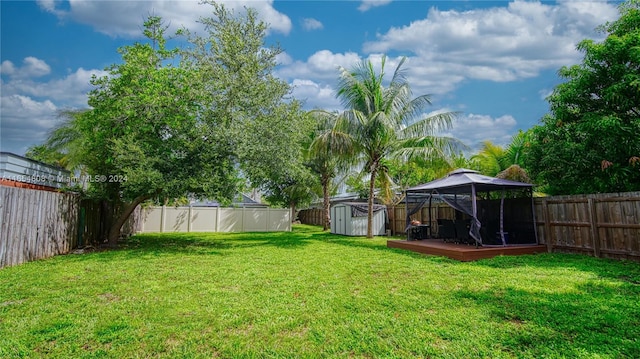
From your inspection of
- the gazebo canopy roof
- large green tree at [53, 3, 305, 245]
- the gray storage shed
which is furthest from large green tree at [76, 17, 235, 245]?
the gray storage shed

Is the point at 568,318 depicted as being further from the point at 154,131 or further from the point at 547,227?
the point at 154,131

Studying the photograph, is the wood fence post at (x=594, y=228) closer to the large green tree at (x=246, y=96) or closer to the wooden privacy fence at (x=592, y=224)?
the wooden privacy fence at (x=592, y=224)

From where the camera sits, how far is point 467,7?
33.4 ft

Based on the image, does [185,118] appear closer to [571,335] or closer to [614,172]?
[571,335]

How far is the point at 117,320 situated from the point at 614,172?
11072 millimetres

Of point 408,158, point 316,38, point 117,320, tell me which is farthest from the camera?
point 408,158

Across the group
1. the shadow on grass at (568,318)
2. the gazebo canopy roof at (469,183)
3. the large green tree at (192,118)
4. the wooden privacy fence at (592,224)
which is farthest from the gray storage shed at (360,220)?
the shadow on grass at (568,318)

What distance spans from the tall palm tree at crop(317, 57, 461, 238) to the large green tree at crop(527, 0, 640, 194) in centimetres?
419

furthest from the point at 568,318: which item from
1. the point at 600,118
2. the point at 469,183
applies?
the point at 600,118

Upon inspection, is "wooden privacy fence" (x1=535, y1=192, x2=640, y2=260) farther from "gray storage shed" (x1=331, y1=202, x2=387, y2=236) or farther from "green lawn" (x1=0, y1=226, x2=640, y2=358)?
"gray storage shed" (x1=331, y1=202, x2=387, y2=236)

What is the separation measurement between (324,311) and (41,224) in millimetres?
8063

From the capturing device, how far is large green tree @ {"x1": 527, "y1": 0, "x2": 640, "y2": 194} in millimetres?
7746

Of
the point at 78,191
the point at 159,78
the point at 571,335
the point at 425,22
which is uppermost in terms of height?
the point at 425,22

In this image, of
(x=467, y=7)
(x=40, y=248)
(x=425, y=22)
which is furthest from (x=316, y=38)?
(x=40, y=248)
